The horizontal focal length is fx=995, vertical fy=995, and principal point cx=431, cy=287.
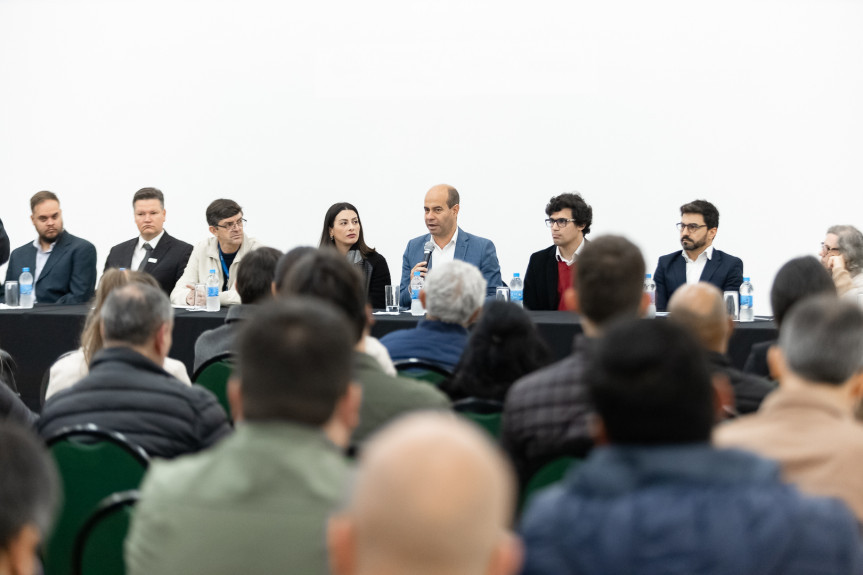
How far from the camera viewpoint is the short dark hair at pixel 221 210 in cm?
563

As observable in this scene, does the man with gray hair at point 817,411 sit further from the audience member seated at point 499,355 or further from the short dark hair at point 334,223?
the short dark hair at point 334,223

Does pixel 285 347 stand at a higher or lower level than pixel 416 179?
lower

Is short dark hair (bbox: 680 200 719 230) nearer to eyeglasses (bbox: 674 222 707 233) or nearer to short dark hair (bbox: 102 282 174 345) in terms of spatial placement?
eyeglasses (bbox: 674 222 707 233)

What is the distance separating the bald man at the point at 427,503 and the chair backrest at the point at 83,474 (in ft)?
3.80

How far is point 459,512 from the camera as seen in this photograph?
0.84m

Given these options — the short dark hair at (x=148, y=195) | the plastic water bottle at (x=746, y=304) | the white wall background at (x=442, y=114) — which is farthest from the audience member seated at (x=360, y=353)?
the white wall background at (x=442, y=114)

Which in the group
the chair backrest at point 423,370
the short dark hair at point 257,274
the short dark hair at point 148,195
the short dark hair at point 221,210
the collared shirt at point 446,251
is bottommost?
the chair backrest at point 423,370

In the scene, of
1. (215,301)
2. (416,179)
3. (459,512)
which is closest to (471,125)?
(416,179)

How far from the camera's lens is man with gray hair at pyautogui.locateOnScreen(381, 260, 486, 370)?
10.0 ft

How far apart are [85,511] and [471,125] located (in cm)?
564

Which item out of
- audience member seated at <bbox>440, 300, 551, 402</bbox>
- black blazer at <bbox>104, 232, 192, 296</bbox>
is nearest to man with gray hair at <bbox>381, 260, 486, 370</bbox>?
audience member seated at <bbox>440, 300, 551, 402</bbox>

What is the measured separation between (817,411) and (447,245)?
14.6 feet

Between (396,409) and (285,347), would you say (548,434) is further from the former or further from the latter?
(285,347)

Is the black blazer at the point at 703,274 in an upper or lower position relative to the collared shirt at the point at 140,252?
lower
